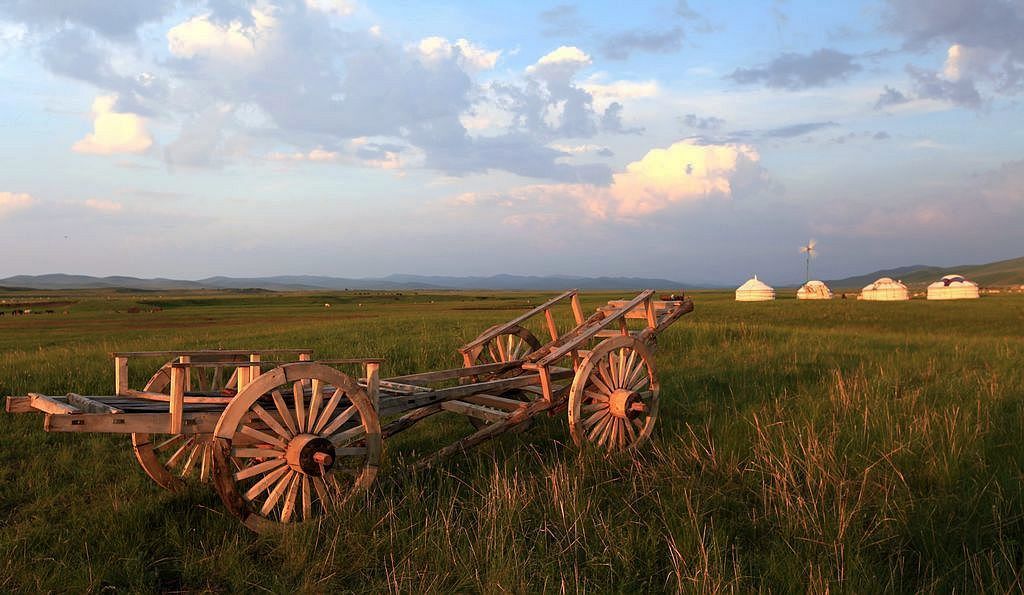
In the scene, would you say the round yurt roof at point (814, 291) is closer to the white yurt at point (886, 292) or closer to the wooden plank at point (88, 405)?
the white yurt at point (886, 292)

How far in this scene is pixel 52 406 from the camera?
412cm

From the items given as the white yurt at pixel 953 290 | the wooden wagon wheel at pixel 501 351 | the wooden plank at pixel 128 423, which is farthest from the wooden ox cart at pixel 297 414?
the white yurt at pixel 953 290

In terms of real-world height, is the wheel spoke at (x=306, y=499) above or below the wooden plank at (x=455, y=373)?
below

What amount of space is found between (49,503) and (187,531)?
1.61 metres

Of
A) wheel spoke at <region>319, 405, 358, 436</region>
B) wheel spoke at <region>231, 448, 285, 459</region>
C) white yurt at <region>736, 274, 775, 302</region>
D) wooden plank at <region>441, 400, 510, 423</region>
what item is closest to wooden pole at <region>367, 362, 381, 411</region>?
wheel spoke at <region>319, 405, 358, 436</region>

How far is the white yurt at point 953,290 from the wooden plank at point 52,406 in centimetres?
7649

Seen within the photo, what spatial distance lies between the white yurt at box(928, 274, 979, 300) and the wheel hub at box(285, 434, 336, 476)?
7514cm

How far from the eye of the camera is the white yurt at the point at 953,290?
64.0 metres

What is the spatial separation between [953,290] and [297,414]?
7896 cm

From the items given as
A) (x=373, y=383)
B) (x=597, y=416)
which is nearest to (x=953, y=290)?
(x=597, y=416)

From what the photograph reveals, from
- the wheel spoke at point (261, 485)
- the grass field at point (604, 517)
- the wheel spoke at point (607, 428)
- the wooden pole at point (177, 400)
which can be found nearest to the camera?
the grass field at point (604, 517)

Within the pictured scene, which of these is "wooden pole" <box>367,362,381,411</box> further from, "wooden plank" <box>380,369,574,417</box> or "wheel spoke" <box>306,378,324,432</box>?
"wheel spoke" <box>306,378,324,432</box>

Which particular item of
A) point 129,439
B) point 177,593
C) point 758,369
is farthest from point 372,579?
point 758,369

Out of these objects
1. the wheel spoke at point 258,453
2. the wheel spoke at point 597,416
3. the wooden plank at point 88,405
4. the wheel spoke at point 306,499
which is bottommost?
the wheel spoke at point 306,499
